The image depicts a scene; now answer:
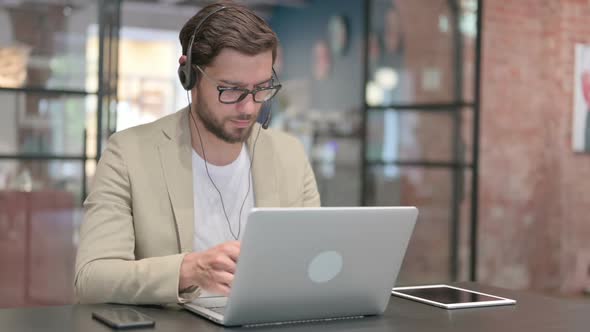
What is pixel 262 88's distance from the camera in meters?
1.99

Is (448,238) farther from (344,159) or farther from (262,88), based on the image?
(262,88)

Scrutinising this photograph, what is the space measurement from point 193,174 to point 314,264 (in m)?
0.72

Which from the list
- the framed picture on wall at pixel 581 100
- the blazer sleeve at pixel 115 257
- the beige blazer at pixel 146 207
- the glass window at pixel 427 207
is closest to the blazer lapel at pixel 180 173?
the beige blazer at pixel 146 207

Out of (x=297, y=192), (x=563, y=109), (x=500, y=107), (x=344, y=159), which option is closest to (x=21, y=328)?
(x=297, y=192)

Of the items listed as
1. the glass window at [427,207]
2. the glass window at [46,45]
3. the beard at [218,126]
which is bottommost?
the glass window at [427,207]

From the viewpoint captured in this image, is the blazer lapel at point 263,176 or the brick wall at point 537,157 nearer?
the blazer lapel at point 263,176

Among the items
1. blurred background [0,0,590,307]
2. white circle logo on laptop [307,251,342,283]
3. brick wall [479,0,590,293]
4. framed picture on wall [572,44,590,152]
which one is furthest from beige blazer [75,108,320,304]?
framed picture on wall [572,44,590,152]

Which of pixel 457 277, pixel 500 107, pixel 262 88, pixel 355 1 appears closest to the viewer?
pixel 262 88

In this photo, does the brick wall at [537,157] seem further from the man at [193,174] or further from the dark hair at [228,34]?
the dark hair at [228,34]

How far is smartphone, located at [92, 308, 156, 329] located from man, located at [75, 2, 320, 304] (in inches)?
4.6

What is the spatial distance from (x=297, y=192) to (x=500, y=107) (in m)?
3.62

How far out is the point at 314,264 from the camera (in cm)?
149

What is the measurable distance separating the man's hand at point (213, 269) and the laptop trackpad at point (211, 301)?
41 millimetres

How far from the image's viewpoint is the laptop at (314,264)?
1.41 metres
